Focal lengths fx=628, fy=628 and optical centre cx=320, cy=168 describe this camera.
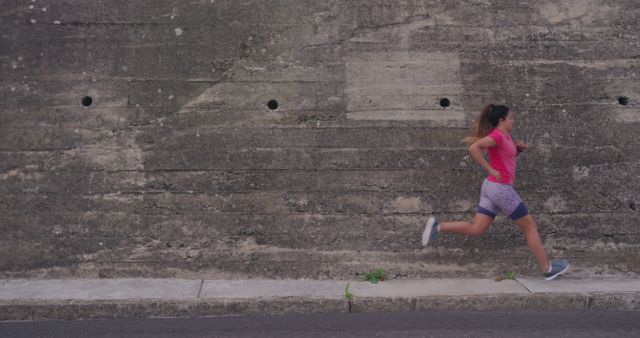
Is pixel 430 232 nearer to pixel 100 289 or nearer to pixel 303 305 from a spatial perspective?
pixel 303 305

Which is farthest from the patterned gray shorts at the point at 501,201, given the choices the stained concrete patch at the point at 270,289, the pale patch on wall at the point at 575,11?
the pale patch on wall at the point at 575,11

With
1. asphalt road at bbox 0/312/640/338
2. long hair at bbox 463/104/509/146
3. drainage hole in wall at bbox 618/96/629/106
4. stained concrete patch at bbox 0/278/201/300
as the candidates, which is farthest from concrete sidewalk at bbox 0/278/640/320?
drainage hole in wall at bbox 618/96/629/106

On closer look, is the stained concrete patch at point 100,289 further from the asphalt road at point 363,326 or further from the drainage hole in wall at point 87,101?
the drainage hole in wall at point 87,101

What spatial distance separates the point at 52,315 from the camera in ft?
17.4

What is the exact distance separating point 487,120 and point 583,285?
5.93 ft

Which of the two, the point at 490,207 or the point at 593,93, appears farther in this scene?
the point at 593,93

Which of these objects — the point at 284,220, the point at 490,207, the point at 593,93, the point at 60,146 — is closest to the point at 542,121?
the point at 593,93

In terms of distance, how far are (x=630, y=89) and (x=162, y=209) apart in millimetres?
4934

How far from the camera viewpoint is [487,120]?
5883 millimetres

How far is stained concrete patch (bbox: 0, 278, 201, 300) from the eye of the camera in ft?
18.1

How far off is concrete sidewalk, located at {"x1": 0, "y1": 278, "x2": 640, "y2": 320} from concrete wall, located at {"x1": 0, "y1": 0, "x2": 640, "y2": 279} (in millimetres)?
300

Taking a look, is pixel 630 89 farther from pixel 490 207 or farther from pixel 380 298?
pixel 380 298

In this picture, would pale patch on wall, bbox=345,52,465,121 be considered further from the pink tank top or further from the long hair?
the pink tank top

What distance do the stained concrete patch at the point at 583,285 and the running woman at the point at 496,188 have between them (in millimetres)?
167
